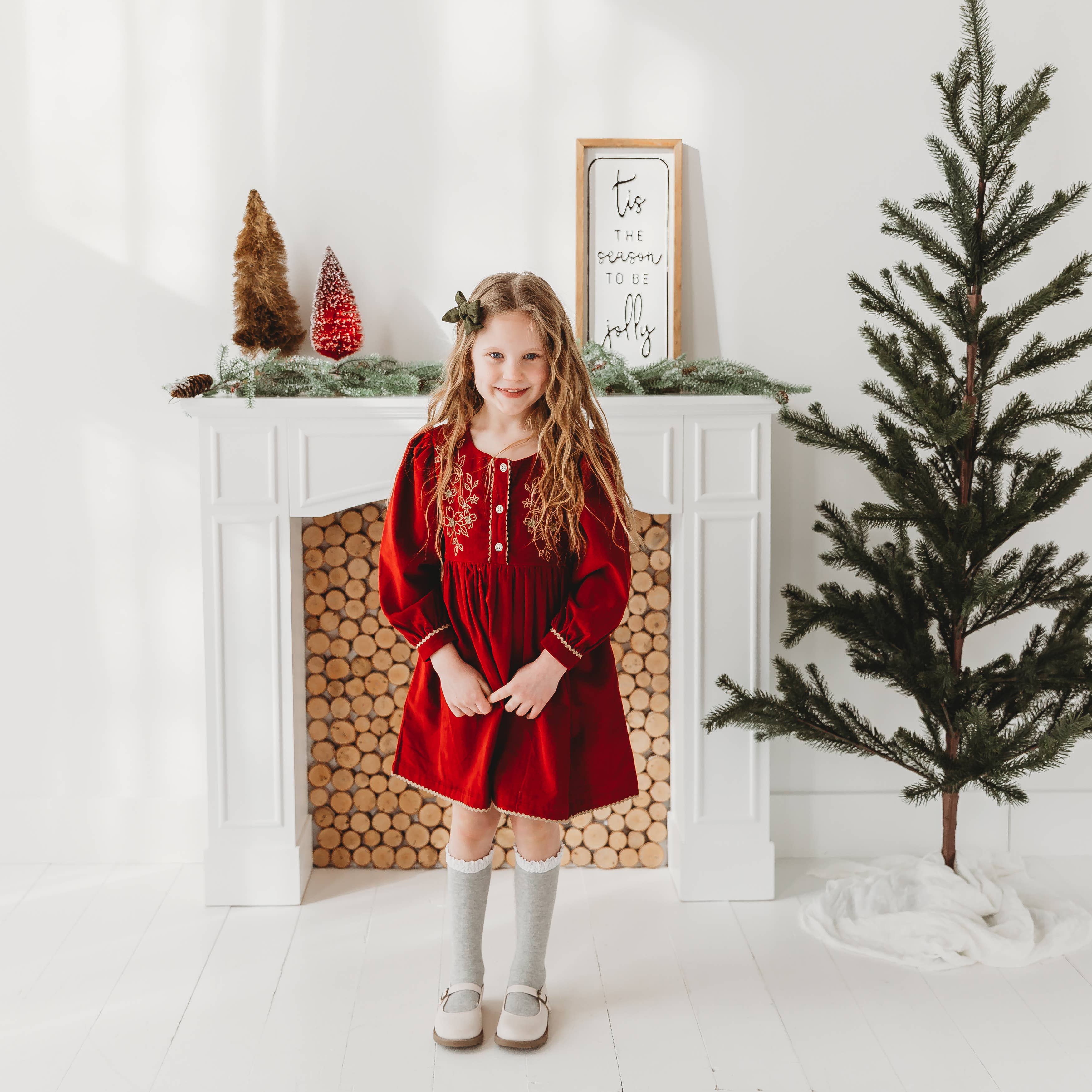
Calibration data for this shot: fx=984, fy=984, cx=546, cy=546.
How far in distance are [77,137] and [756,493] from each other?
186 centimetres

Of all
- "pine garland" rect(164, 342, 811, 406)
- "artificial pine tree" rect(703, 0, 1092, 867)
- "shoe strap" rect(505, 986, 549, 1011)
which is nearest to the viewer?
"shoe strap" rect(505, 986, 549, 1011)

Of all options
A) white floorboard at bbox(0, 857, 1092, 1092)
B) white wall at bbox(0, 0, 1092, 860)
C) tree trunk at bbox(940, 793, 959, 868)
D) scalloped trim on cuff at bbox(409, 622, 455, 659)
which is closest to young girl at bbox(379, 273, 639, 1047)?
scalloped trim on cuff at bbox(409, 622, 455, 659)

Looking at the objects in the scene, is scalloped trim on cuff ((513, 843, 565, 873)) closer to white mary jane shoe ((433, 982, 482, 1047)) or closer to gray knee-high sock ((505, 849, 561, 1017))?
gray knee-high sock ((505, 849, 561, 1017))

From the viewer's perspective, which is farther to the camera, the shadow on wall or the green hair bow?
the shadow on wall

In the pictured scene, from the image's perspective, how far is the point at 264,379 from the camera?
222cm

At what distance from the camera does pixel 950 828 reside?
89.7 inches

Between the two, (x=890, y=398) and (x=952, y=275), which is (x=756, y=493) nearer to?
(x=890, y=398)

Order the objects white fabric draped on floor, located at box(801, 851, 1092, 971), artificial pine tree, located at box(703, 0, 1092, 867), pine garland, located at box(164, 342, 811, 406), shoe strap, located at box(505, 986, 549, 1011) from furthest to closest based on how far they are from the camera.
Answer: pine garland, located at box(164, 342, 811, 406), white fabric draped on floor, located at box(801, 851, 1092, 971), artificial pine tree, located at box(703, 0, 1092, 867), shoe strap, located at box(505, 986, 549, 1011)

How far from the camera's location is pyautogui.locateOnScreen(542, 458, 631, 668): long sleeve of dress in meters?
1.70

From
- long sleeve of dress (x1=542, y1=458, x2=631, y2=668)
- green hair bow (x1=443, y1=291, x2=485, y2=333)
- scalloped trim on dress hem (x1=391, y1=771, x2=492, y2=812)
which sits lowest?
scalloped trim on dress hem (x1=391, y1=771, x2=492, y2=812)

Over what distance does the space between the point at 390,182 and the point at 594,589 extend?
50.6 inches

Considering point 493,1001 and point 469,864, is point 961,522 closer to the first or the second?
point 469,864

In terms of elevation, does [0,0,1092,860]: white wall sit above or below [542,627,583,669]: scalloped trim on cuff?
above

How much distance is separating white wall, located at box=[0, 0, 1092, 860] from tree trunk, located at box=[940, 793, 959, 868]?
2.44 ft
